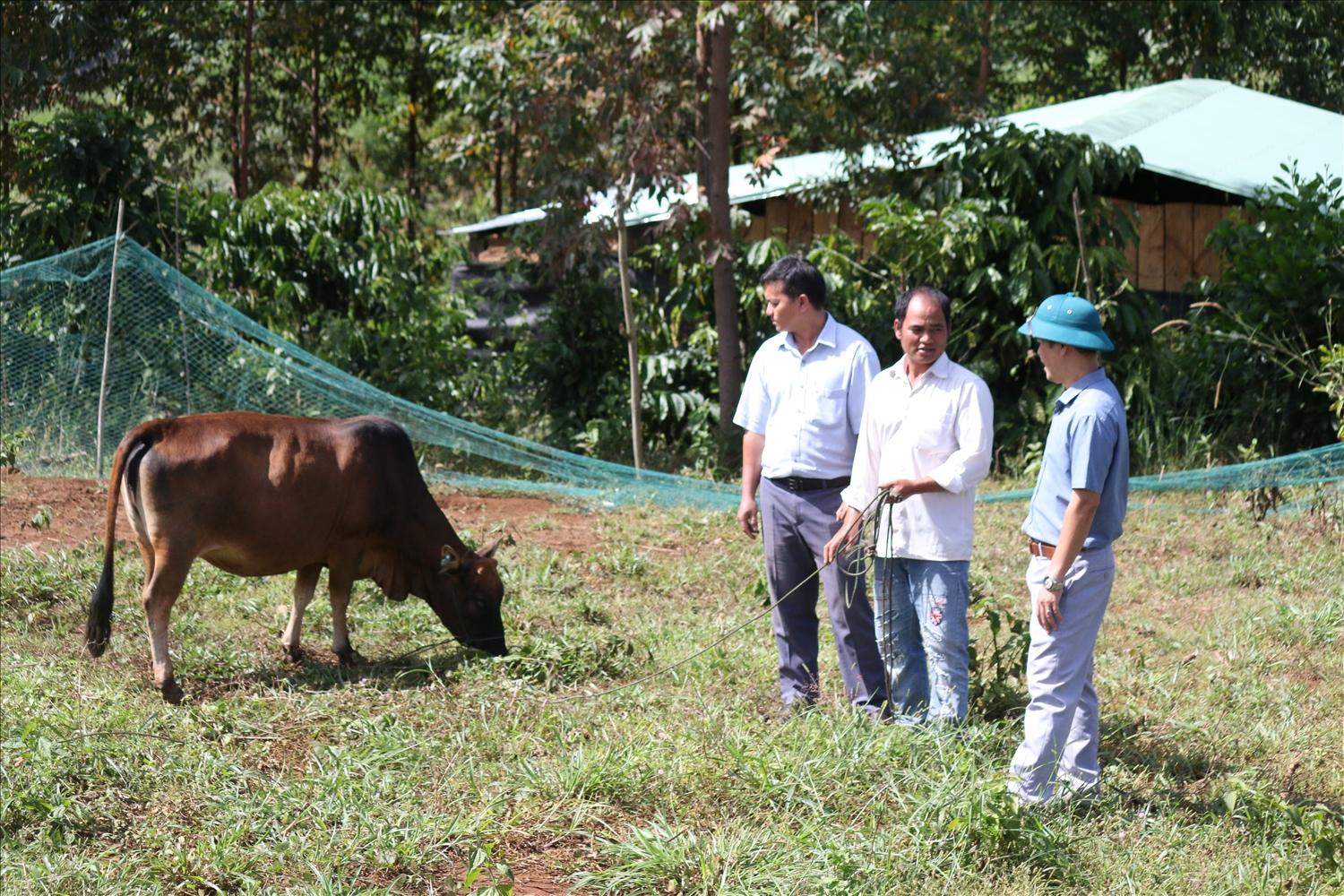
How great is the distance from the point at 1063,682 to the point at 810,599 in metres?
1.30

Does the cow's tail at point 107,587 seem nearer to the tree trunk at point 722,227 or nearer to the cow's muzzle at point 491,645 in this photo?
the cow's muzzle at point 491,645

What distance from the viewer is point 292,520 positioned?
645cm

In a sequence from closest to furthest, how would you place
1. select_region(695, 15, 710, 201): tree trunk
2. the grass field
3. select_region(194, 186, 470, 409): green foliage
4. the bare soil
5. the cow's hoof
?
1. the grass field
2. the cow's hoof
3. the bare soil
4. select_region(695, 15, 710, 201): tree trunk
5. select_region(194, 186, 470, 409): green foliage

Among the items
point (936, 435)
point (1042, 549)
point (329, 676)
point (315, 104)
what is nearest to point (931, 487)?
point (936, 435)

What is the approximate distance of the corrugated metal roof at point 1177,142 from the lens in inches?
475

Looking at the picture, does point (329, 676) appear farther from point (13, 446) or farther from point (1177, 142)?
point (1177, 142)

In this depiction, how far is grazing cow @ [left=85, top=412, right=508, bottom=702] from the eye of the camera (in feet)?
20.2

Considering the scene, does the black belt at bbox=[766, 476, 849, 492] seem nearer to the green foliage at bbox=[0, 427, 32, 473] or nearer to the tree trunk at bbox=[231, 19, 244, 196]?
the green foliage at bbox=[0, 427, 32, 473]

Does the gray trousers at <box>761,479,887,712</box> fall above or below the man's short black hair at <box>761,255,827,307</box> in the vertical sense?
below

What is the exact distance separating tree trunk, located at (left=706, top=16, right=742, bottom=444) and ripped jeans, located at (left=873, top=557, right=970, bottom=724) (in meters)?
6.31

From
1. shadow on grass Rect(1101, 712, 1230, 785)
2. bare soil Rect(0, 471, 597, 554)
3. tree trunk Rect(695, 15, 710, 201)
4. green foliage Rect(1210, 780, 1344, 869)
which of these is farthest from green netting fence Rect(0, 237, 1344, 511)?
green foliage Rect(1210, 780, 1344, 869)

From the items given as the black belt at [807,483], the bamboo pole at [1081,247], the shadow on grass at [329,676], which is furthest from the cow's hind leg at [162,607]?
the bamboo pole at [1081,247]

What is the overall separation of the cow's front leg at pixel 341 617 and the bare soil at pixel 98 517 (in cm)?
142

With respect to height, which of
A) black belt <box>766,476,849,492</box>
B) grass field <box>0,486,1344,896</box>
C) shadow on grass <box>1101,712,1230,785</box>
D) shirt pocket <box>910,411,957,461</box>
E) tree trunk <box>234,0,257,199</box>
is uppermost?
tree trunk <box>234,0,257,199</box>
